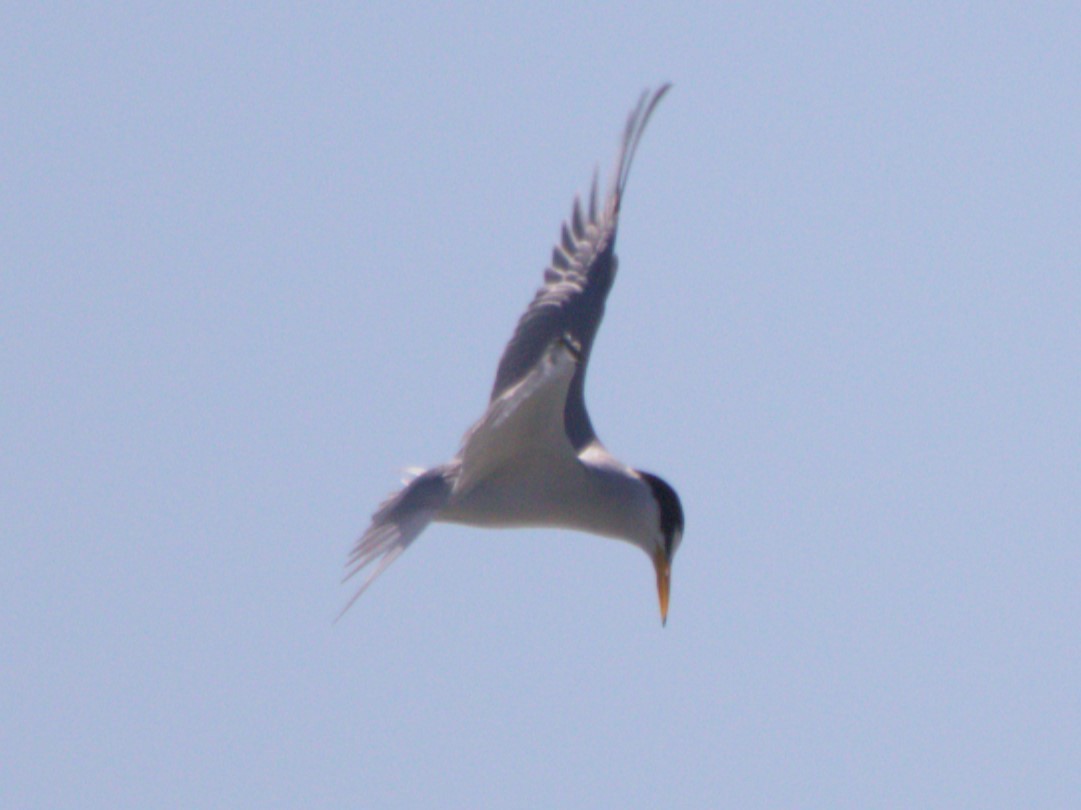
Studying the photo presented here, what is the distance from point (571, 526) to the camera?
10516 mm

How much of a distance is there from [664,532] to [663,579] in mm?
374

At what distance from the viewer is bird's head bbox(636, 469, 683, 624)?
1066 cm

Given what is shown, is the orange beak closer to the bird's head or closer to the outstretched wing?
the bird's head

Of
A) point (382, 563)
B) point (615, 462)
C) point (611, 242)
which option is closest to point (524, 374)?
point (615, 462)

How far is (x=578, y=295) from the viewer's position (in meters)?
12.6

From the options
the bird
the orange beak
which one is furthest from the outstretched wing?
the orange beak

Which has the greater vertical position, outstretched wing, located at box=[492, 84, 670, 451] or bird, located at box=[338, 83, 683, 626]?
outstretched wing, located at box=[492, 84, 670, 451]

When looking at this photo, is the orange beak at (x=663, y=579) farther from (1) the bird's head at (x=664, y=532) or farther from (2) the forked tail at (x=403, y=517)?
(2) the forked tail at (x=403, y=517)

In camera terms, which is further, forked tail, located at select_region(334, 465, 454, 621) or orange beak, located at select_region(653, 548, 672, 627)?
orange beak, located at select_region(653, 548, 672, 627)

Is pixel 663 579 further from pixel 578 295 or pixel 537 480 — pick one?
pixel 578 295

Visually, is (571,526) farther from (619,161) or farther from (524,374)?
(619,161)

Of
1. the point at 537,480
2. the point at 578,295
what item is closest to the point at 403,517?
the point at 537,480

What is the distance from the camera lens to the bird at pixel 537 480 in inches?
365

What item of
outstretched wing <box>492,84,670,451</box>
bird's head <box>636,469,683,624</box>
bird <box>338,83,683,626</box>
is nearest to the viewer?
bird <box>338,83,683,626</box>
